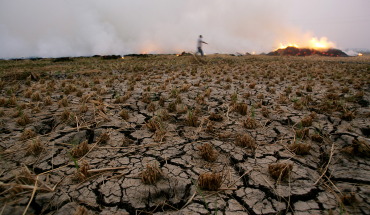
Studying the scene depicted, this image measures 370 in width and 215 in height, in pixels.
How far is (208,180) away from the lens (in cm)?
163

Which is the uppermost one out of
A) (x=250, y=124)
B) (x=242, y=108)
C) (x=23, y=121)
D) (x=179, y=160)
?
(x=23, y=121)

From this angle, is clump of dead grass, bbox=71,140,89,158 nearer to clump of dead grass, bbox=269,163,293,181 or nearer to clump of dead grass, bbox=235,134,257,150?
clump of dead grass, bbox=235,134,257,150

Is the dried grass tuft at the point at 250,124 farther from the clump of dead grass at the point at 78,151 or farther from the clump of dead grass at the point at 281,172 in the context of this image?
the clump of dead grass at the point at 78,151

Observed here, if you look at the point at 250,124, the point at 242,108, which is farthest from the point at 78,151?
the point at 242,108

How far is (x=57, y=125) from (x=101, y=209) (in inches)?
80.2

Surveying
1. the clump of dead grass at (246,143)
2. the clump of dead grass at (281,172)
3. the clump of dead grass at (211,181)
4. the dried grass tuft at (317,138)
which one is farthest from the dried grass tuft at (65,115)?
the dried grass tuft at (317,138)

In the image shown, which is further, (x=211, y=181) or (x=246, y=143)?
(x=246, y=143)

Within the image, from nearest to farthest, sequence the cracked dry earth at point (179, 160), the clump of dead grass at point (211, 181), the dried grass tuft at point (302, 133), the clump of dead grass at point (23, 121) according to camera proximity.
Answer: the cracked dry earth at point (179, 160), the clump of dead grass at point (211, 181), the dried grass tuft at point (302, 133), the clump of dead grass at point (23, 121)

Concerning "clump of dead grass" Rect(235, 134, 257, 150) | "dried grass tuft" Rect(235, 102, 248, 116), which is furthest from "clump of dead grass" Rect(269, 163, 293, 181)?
"dried grass tuft" Rect(235, 102, 248, 116)

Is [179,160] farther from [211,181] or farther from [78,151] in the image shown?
[78,151]

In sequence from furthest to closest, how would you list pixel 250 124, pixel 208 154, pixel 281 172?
pixel 250 124
pixel 208 154
pixel 281 172

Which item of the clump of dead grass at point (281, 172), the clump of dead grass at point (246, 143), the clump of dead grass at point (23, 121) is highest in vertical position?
Result: the clump of dead grass at point (23, 121)

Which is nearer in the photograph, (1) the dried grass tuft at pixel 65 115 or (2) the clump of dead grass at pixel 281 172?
(2) the clump of dead grass at pixel 281 172

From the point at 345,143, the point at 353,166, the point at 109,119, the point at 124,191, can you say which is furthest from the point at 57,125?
the point at 345,143
